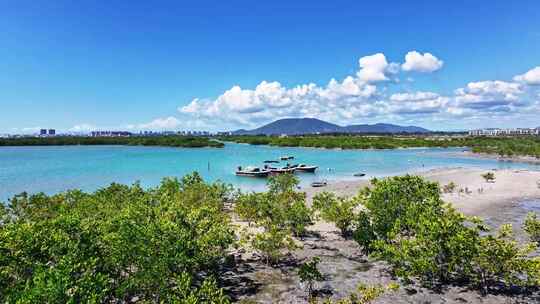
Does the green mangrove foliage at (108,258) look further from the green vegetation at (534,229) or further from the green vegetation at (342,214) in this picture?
the green vegetation at (534,229)

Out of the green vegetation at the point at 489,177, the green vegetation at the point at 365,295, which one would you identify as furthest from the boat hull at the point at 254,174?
the green vegetation at the point at 365,295

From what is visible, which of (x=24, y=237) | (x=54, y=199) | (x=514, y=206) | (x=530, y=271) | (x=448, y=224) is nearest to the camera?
(x=24, y=237)

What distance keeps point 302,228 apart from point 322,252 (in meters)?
2.89

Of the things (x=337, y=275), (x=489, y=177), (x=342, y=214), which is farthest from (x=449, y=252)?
(x=489, y=177)

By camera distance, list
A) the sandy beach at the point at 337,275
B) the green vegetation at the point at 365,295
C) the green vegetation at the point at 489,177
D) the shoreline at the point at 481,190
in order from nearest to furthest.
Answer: the green vegetation at the point at 365,295, the sandy beach at the point at 337,275, the shoreline at the point at 481,190, the green vegetation at the point at 489,177

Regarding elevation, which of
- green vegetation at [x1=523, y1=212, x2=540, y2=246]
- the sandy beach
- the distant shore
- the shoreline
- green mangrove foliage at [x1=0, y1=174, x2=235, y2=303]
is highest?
green mangrove foliage at [x1=0, y1=174, x2=235, y2=303]

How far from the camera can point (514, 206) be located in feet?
109

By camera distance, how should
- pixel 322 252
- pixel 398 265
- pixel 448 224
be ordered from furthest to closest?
pixel 322 252
pixel 398 265
pixel 448 224

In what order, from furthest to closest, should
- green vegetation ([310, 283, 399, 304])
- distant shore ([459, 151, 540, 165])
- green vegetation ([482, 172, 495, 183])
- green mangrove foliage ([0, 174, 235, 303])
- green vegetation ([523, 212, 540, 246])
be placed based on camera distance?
distant shore ([459, 151, 540, 165])
green vegetation ([482, 172, 495, 183])
green vegetation ([523, 212, 540, 246])
green vegetation ([310, 283, 399, 304])
green mangrove foliage ([0, 174, 235, 303])

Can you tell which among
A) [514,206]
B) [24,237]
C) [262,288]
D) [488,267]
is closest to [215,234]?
[262,288]

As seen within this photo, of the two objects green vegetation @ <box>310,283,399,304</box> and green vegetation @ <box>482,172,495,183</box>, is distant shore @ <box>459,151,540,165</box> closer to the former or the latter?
Answer: green vegetation @ <box>482,172,495,183</box>

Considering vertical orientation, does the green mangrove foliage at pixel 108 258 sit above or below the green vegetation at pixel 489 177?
above

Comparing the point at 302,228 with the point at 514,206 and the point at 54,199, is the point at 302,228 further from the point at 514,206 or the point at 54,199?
the point at 514,206

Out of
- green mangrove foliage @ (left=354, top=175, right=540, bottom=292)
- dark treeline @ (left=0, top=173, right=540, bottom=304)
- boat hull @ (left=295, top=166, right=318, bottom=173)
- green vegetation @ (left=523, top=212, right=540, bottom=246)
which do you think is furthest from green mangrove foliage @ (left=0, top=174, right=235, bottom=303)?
boat hull @ (left=295, top=166, right=318, bottom=173)
